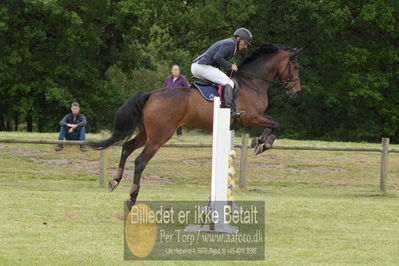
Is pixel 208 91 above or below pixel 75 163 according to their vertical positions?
above

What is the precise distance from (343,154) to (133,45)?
19544mm

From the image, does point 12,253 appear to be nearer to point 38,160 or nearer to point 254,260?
point 254,260

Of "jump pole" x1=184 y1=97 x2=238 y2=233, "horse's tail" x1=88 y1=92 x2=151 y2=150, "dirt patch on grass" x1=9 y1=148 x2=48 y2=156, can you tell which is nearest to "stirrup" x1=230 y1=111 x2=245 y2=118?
"horse's tail" x1=88 y1=92 x2=151 y2=150

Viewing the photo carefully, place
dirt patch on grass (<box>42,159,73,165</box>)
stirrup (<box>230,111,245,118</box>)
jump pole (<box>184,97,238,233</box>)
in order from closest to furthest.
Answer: jump pole (<box>184,97,238,233</box>) < stirrup (<box>230,111,245,118</box>) < dirt patch on grass (<box>42,159,73,165</box>)

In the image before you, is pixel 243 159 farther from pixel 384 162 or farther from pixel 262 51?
pixel 262 51

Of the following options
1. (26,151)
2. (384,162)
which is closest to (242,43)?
(384,162)

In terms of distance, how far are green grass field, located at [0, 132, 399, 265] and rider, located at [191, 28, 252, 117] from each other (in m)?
1.89

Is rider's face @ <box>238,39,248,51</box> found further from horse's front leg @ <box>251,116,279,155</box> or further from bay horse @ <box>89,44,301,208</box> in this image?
horse's front leg @ <box>251,116,279,155</box>

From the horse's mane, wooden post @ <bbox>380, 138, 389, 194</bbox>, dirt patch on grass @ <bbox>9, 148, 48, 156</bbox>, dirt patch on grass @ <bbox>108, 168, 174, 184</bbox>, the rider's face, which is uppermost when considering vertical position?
the rider's face

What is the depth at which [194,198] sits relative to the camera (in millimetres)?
13195

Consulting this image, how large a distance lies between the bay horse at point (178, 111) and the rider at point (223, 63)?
266 millimetres

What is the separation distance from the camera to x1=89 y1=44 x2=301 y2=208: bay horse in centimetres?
1027

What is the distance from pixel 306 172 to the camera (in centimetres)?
1800

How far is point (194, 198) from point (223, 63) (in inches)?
151
